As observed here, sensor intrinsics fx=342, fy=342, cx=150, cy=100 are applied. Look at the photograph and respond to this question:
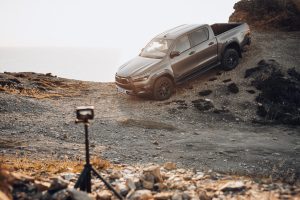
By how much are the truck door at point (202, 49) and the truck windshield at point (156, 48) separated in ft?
3.34

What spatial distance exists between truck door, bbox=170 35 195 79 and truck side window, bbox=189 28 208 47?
225 millimetres

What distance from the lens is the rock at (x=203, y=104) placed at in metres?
12.0

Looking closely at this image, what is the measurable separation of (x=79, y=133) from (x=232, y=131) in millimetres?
4497

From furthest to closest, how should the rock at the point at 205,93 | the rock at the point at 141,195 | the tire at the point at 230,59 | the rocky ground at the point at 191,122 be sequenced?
the tire at the point at 230,59
the rock at the point at 205,93
the rocky ground at the point at 191,122
the rock at the point at 141,195

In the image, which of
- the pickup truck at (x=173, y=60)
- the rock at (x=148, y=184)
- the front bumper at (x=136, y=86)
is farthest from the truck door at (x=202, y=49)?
the rock at (x=148, y=184)

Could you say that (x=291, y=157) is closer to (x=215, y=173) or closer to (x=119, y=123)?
(x=215, y=173)

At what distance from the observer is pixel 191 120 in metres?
11.3

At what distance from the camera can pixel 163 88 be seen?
42.0ft

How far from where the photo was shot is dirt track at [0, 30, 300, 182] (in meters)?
7.66

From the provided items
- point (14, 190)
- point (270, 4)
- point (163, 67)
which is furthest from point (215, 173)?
point (270, 4)

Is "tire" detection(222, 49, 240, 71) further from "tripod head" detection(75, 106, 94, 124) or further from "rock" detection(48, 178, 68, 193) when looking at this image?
"rock" detection(48, 178, 68, 193)

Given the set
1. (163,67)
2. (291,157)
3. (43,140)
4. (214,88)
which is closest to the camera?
(291,157)

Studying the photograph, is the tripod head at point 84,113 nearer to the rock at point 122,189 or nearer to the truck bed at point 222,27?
the rock at point 122,189

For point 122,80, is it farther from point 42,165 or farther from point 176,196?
point 176,196
